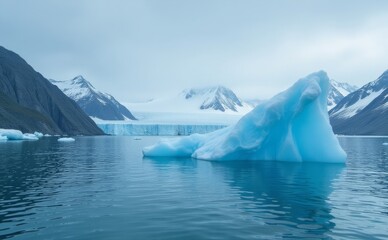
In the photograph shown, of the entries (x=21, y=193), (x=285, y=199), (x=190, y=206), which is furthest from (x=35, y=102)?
(x=285, y=199)

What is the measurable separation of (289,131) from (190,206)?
66.3 ft

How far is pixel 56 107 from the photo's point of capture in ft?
479

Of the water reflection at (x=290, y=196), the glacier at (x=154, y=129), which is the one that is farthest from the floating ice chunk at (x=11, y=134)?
the glacier at (x=154, y=129)

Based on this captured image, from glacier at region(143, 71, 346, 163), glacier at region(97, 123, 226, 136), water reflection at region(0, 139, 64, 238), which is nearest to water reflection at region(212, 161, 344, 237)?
glacier at region(143, 71, 346, 163)

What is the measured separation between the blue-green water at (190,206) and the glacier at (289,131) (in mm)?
8817

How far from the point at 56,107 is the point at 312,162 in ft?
434

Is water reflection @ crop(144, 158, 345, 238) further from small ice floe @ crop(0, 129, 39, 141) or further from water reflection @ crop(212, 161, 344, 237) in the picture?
small ice floe @ crop(0, 129, 39, 141)

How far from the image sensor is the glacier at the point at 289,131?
101 feet

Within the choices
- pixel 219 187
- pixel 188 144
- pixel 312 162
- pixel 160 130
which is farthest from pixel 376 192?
pixel 160 130

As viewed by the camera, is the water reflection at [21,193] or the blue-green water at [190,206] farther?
the water reflection at [21,193]

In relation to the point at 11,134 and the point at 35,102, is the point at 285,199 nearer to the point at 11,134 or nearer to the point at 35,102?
the point at 11,134

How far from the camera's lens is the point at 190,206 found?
14.2m

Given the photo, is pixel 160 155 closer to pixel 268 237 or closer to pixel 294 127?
pixel 294 127

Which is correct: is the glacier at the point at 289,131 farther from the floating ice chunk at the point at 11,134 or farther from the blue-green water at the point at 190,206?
the floating ice chunk at the point at 11,134
